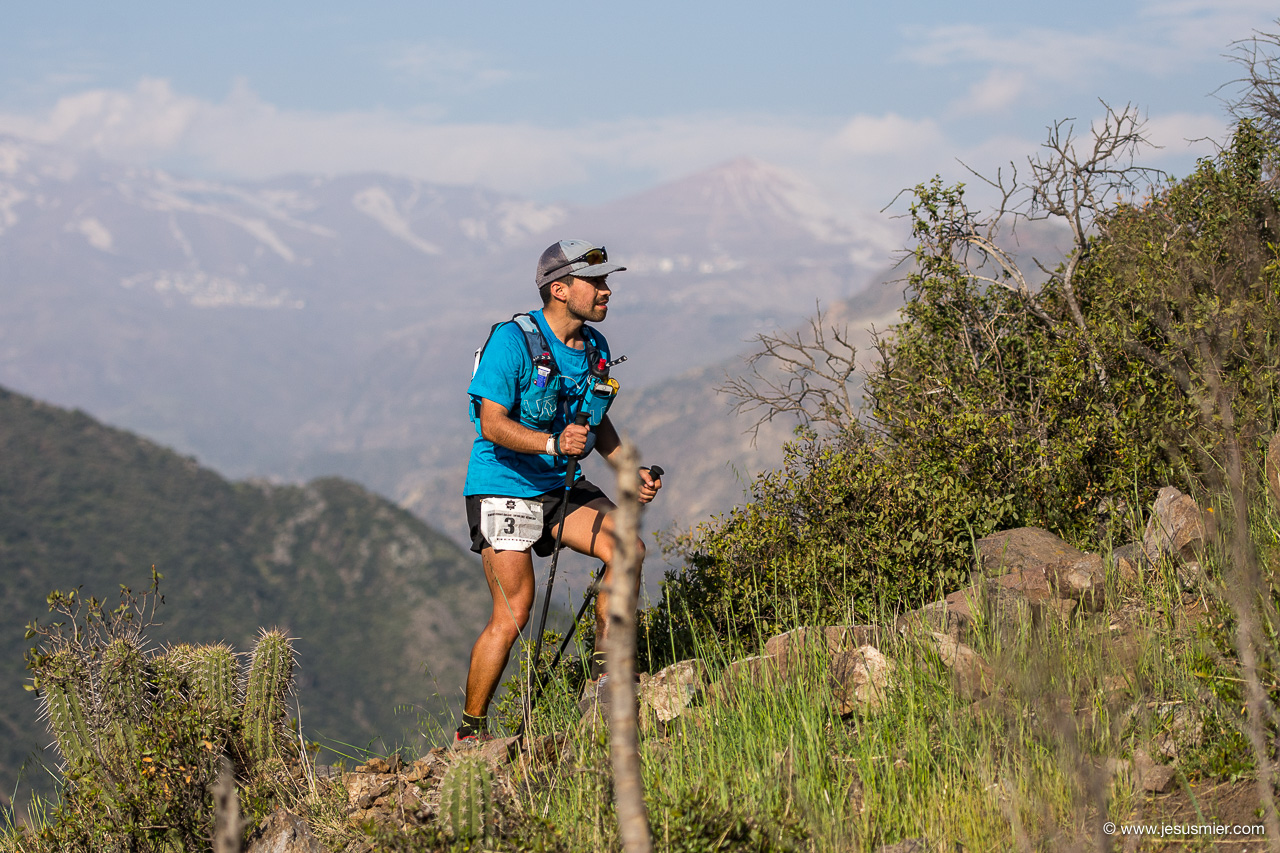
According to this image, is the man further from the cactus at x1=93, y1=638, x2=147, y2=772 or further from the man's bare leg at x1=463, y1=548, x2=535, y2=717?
the cactus at x1=93, y1=638, x2=147, y2=772

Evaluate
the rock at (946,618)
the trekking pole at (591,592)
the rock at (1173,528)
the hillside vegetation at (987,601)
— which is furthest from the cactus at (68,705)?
the rock at (1173,528)

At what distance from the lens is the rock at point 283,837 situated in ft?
13.2

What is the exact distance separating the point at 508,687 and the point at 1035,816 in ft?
11.3

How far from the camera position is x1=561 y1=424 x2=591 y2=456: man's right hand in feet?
14.8

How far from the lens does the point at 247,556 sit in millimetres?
128250

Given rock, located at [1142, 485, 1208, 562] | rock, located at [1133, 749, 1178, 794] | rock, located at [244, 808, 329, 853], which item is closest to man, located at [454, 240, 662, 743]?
rock, located at [244, 808, 329, 853]

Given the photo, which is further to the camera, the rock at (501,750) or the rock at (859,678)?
the rock at (501,750)

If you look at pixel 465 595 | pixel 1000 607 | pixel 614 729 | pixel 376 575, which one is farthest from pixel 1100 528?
pixel 376 575

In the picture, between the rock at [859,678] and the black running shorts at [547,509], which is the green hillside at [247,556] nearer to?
the black running shorts at [547,509]

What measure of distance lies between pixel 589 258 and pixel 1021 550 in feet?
9.50

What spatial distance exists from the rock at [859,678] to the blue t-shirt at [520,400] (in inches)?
63.2

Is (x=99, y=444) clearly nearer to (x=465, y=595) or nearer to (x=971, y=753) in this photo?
(x=465, y=595)

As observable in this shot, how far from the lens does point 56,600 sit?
4.75 m

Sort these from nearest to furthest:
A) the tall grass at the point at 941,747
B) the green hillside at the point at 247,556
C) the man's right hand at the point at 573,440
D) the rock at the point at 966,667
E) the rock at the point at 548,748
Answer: the tall grass at the point at 941,747 < the rock at the point at 966,667 < the rock at the point at 548,748 < the man's right hand at the point at 573,440 < the green hillside at the point at 247,556
